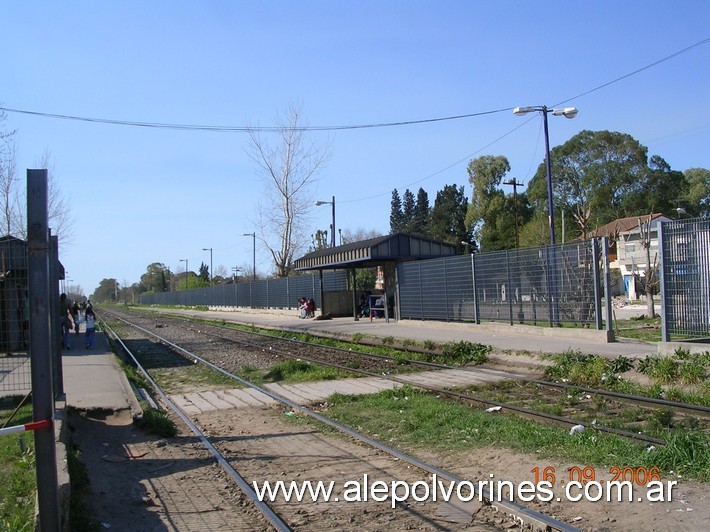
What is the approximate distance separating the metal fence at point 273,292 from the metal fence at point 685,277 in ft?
81.4

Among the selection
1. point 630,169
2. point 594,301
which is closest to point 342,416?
point 594,301

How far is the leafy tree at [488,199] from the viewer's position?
6956 centimetres

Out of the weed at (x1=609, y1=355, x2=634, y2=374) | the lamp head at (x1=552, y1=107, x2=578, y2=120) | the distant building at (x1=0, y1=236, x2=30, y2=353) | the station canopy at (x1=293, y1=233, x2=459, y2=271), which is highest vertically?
the lamp head at (x1=552, y1=107, x2=578, y2=120)

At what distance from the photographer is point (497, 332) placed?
20.3 m

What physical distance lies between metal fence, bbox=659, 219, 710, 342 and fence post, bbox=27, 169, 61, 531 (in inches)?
466

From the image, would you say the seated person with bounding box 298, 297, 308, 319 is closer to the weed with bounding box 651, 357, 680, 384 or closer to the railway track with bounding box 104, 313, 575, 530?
the railway track with bounding box 104, 313, 575, 530

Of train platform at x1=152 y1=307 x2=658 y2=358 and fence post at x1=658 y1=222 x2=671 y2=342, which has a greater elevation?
fence post at x1=658 y1=222 x2=671 y2=342

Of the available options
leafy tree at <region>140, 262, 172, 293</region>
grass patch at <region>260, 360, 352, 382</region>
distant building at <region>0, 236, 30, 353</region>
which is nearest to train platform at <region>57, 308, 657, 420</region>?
distant building at <region>0, 236, 30, 353</region>

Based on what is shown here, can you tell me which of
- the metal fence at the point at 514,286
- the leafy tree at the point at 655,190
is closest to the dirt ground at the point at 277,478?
the metal fence at the point at 514,286

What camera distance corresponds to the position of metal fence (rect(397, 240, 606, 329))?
17.4 m

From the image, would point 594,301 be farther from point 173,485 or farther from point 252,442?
point 173,485

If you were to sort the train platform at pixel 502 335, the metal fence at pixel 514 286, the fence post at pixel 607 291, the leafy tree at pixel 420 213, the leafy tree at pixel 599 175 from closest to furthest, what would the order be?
the train platform at pixel 502 335
the fence post at pixel 607 291
the metal fence at pixel 514 286
the leafy tree at pixel 599 175
the leafy tree at pixel 420 213

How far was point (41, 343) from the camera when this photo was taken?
12.5 ft

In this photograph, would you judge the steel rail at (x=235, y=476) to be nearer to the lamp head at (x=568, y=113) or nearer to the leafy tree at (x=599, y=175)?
the lamp head at (x=568, y=113)
